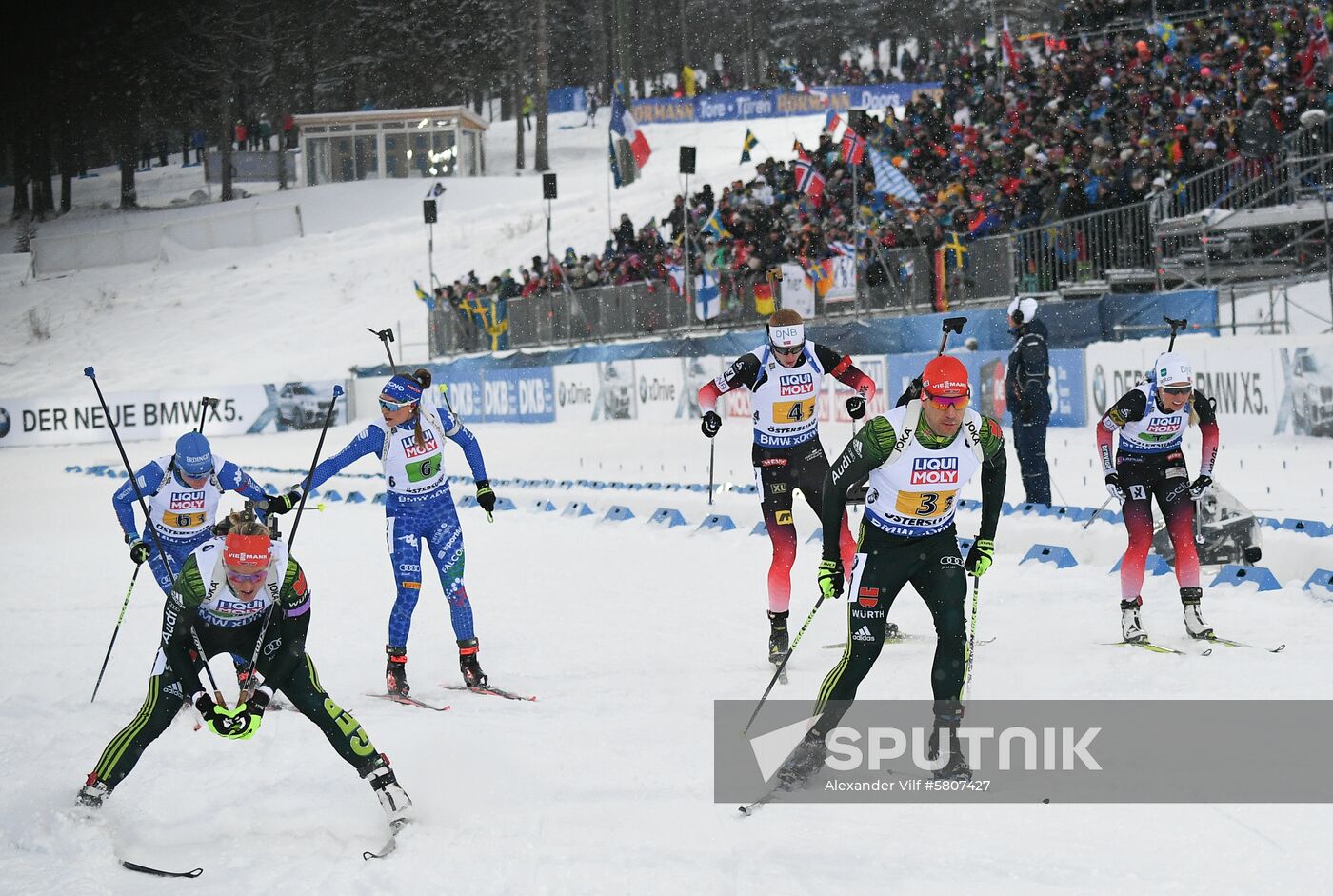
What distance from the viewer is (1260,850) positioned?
17.8 feet

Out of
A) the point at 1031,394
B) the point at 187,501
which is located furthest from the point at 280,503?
the point at 1031,394

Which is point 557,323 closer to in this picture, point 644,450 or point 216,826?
point 644,450

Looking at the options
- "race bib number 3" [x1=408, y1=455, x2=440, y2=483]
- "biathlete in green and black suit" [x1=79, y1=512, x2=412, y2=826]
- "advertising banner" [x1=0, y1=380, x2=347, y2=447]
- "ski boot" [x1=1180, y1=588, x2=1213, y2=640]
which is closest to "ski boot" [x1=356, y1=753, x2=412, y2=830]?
"biathlete in green and black suit" [x1=79, y1=512, x2=412, y2=826]

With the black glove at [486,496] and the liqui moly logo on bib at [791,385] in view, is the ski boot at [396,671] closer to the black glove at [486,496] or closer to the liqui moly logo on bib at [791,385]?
the black glove at [486,496]

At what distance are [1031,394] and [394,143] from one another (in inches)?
2158

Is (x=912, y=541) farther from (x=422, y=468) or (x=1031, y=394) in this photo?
(x=1031, y=394)

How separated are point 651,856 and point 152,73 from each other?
72.4 meters

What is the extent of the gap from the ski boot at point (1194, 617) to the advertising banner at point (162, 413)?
30.2 m

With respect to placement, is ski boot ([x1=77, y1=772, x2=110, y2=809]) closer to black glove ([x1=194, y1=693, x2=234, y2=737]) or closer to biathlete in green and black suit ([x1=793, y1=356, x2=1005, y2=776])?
black glove ([x1=194, y1=693, x2=234, y2=737])

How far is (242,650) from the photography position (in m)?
6.70

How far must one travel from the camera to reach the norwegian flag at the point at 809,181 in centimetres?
2702

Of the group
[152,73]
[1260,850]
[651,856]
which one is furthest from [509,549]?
[152,73]

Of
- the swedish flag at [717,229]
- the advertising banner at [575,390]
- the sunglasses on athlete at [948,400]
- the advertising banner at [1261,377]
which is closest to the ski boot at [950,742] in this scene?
the sunglasses on athlete at [948,400]

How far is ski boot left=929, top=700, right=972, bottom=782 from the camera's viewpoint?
644cm
